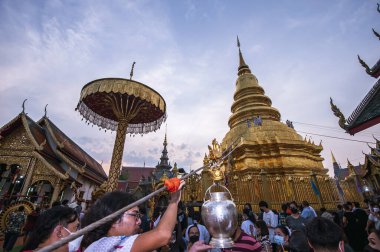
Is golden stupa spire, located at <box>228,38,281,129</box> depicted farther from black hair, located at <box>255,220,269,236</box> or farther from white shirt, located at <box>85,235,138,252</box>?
white shirt, located at <box>85,235,138,252</box>

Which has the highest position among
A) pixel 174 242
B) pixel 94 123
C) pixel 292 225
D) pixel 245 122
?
pixel 245 122

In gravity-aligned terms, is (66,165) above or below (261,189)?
above

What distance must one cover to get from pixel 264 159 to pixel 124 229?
13.8 m

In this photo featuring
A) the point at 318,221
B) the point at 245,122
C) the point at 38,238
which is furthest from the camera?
the point at 245,122

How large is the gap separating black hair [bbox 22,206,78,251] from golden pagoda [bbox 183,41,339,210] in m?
2.59

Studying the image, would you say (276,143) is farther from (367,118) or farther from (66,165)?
(66,165)

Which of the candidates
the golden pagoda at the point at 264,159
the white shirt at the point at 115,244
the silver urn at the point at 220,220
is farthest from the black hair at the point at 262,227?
the white shirt at the point at 115,244

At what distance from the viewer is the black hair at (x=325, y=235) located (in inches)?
81.7

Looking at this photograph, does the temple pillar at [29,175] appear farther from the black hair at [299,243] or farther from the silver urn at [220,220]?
the black hair at [299,243]

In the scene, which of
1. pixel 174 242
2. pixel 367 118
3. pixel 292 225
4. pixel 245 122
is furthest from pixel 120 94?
pixel 245 122

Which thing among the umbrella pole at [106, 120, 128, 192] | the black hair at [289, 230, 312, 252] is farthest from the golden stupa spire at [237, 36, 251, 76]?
the black hair at [289, 230, 312, 252]

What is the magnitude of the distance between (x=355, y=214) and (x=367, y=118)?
418 centimetres

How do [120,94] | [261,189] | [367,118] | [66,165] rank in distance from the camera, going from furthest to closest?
[66,165] → [261,189] → [120,94] → [367,118]

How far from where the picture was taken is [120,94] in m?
8.52
